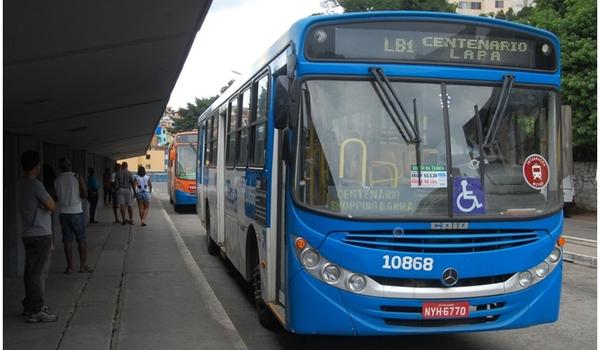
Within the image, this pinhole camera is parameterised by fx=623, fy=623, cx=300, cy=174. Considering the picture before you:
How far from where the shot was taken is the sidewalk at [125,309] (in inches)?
241

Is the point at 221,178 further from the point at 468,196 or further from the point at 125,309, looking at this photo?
the point at 468,196

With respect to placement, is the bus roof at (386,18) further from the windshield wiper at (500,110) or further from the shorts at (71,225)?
the shorts at (71,225)

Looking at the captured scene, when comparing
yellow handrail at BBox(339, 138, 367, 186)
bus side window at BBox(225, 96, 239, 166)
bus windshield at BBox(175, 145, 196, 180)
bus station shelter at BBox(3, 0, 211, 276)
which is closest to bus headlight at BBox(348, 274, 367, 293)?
yellow handrail at BBox(339, 138, 367, 186)

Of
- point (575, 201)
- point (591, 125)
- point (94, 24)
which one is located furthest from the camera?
point (575, 201)

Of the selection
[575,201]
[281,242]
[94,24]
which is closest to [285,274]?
[281,242]

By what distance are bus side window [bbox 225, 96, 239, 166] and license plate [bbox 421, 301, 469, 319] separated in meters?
4.09

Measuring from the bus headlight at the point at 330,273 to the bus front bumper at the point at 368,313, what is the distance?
0.16ft

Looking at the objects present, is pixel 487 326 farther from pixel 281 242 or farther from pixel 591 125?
pixel 591 125

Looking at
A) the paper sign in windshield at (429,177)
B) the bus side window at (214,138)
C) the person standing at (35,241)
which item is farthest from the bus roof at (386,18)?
→ the bus side window at (214,138)

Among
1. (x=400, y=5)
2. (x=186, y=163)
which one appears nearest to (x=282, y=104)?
(x=186, y=163)

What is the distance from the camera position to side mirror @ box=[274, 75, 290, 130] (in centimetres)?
495

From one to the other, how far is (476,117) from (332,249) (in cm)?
164

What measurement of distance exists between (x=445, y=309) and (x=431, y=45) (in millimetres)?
2192

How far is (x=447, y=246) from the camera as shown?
4.93m
